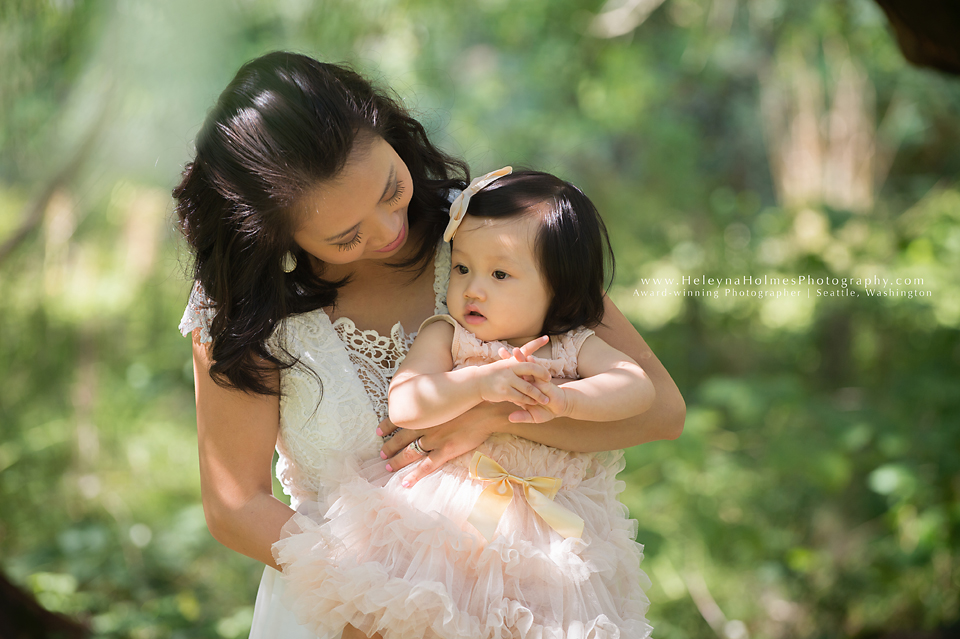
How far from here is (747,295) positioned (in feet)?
14.2

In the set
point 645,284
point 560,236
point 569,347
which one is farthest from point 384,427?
point 645,284

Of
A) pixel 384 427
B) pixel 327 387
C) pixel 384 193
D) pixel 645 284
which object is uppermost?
pixel 384 193

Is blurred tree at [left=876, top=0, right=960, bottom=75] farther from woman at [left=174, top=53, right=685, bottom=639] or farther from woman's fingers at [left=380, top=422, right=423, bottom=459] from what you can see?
woman's fingers at [left=380, top=422, right=423, bottom=459]

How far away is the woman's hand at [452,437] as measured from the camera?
1234 mm

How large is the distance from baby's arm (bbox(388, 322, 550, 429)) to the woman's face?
0.25 meters

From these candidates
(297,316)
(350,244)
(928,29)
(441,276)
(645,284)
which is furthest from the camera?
(645,284)

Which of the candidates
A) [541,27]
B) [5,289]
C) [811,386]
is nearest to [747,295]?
[811,386]

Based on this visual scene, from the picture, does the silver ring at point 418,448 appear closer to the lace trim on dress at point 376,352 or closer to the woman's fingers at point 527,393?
the lace trim on dress at point 376,352

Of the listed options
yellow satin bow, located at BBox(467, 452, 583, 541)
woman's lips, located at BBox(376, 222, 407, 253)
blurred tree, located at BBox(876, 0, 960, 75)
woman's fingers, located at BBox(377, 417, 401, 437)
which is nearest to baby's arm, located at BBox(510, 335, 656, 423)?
yellow satin bow, located at BBox(467, 452, 583, 541)

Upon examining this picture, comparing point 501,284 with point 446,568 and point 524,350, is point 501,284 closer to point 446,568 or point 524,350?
point 524,350

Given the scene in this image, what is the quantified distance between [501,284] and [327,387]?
1.23ft

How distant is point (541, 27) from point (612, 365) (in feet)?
14.0

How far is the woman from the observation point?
1.18 meters

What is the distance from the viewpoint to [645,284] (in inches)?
175
